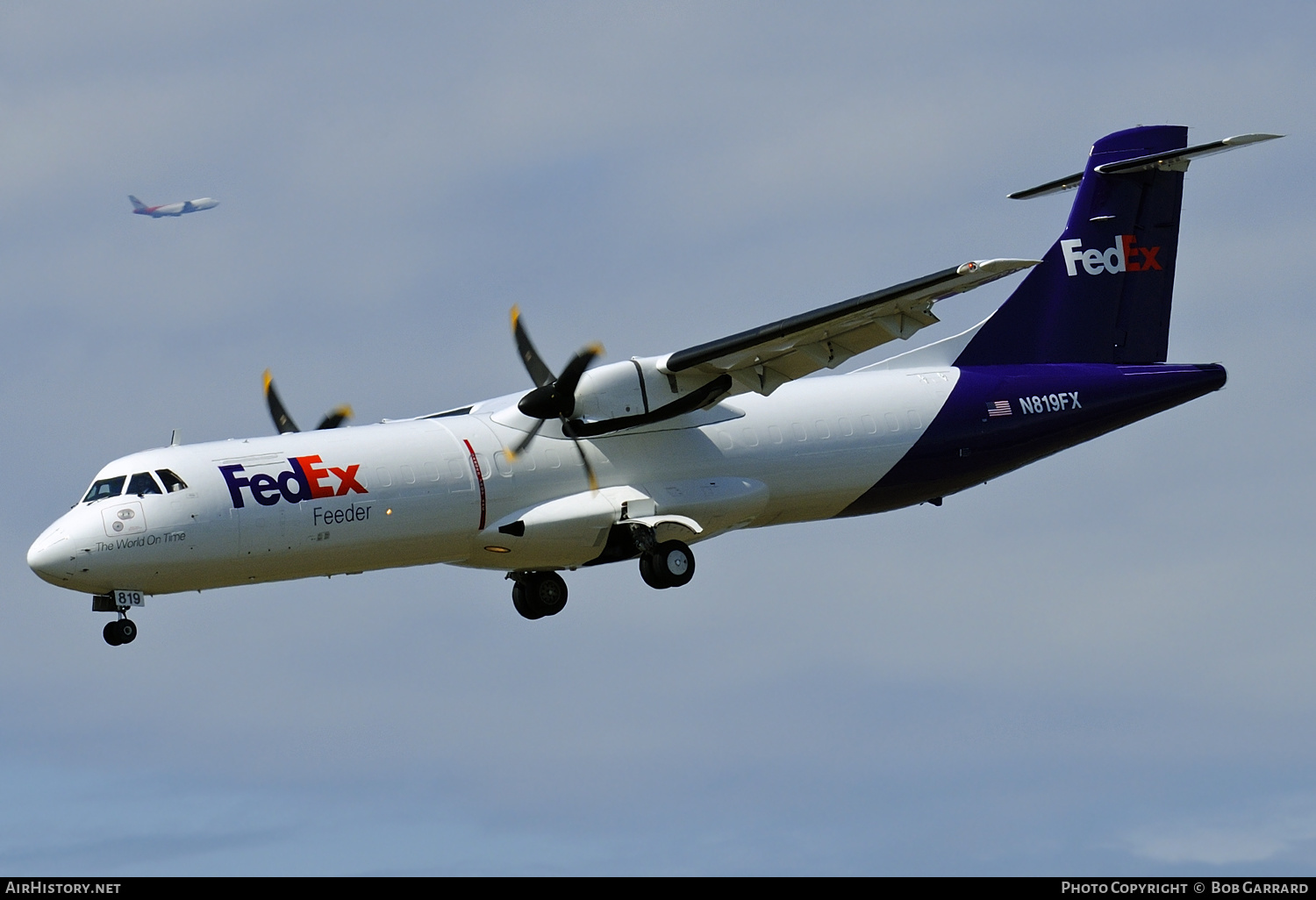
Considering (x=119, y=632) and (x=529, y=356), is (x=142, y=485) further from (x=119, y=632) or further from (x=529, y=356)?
(x=529, y=356)

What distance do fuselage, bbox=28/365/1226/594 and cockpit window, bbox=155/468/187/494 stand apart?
2cm

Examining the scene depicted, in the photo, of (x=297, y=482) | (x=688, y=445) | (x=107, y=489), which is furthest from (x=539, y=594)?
(x=107, y=489)

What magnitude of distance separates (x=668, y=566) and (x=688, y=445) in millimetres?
2016

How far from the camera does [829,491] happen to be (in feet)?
102

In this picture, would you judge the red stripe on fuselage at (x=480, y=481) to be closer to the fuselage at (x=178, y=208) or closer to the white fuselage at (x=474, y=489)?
the white fuselage at (x=474, y=489)

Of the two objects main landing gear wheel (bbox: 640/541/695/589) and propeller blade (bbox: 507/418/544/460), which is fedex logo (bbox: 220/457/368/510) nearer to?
propeller blade (bbox: 507/418/544/460)

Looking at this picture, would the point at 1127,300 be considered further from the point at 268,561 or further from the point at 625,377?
the point at 268,561

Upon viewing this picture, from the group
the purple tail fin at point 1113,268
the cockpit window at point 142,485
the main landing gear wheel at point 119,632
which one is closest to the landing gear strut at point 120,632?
the main landing gear wheel at point 119,632

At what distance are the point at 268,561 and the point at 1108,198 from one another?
16.2 m

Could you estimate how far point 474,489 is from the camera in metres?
28.6

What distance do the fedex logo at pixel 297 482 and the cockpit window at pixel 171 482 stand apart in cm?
62

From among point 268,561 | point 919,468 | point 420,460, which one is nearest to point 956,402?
point 919,468
